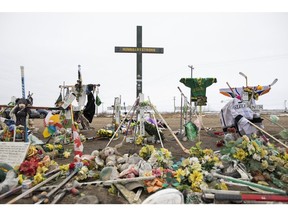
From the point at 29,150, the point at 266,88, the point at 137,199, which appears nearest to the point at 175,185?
the point at 137,199

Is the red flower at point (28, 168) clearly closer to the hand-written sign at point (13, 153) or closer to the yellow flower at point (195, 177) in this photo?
the hand-written sign at point (13, 153)

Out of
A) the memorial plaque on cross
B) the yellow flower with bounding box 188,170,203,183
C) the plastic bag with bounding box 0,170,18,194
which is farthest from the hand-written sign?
the memorial plaque on cross

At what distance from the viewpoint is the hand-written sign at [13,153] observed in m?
4.46

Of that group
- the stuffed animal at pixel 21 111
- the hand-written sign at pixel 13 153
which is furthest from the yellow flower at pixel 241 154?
the stuffed animal at pixel 21 111

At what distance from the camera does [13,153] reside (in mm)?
4535

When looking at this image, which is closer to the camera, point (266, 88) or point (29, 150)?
point (29, 150)

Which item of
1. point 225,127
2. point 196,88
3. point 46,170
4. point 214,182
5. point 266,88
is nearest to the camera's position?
point 214,182

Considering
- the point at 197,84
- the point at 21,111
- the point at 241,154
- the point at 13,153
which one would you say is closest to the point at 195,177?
the point at 241,154

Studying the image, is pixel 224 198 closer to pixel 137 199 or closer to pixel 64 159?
pixel 137 199

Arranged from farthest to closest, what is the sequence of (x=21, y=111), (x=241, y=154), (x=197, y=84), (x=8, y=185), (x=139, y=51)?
(x=197, y=84) → (x=139, y=51) → (x=21, y=111) → (x=241, y=154) → (x=8, y=185)

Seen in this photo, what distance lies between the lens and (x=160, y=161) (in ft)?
13.8

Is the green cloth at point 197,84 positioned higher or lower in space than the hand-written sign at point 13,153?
higher

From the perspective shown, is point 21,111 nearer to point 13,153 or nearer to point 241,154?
point 13,153

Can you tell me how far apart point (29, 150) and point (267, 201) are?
5.07 metres
